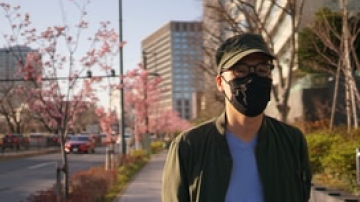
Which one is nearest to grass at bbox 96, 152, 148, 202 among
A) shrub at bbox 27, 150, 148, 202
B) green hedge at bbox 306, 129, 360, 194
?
shrub at bbox 27, 150, 148, 202

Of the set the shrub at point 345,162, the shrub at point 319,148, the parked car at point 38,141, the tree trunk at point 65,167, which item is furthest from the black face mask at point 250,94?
the parked car at point 38,141

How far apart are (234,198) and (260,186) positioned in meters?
0.13

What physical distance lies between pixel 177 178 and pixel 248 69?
597 mm

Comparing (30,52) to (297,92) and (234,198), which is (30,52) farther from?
(297,92)

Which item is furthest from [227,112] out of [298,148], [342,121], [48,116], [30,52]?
[342,121]

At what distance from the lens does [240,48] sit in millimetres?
2432

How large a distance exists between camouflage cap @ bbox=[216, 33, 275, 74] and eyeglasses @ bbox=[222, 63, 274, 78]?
0.05m

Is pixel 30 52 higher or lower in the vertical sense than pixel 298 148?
higher

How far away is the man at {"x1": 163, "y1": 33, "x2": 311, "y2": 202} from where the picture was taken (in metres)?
2.41

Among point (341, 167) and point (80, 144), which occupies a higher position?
point (341, 167)

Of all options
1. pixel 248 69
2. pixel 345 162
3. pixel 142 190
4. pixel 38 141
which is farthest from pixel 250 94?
pixel 38 141

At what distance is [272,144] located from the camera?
2.50 metres

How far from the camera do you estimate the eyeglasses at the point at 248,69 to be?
250 cm

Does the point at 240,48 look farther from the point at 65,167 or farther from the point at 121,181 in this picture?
the point at 121,181
